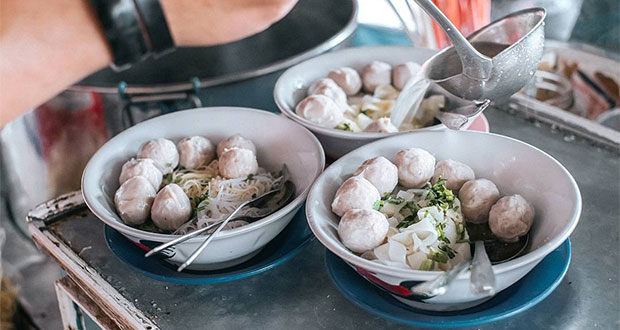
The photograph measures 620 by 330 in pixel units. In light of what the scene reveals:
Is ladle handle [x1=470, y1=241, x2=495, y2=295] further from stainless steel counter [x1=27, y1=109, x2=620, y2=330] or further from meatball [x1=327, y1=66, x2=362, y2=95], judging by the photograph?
meatball [x1=327, y1=66, x2=362, y2=95]

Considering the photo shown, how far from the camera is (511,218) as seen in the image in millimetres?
873

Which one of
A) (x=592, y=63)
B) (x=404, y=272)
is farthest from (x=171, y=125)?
(x=592, y=63)

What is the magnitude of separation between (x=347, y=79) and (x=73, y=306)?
2.16ft

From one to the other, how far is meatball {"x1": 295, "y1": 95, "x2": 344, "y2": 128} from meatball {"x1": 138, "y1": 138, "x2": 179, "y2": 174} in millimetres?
245

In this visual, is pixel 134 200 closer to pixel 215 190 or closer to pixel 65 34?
pixel 215 190

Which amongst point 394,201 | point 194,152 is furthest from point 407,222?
point 194,152

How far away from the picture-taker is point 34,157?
1771 mm

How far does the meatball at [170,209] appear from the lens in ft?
3.11

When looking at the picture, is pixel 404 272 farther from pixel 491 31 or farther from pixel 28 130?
A: pixel 28 130

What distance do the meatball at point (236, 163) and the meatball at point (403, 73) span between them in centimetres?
38

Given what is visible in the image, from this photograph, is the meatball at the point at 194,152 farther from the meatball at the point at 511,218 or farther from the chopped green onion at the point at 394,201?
the meatball at the point at 511,218

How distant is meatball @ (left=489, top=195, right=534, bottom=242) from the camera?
0.87 metres

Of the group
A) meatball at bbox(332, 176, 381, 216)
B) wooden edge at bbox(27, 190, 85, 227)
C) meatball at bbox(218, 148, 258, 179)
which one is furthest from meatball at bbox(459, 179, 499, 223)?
wooden edge at bbox(27, 190, 85, 227)

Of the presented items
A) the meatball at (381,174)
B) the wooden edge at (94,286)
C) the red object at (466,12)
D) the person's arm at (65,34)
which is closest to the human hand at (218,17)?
the person's arm at (65,34)
